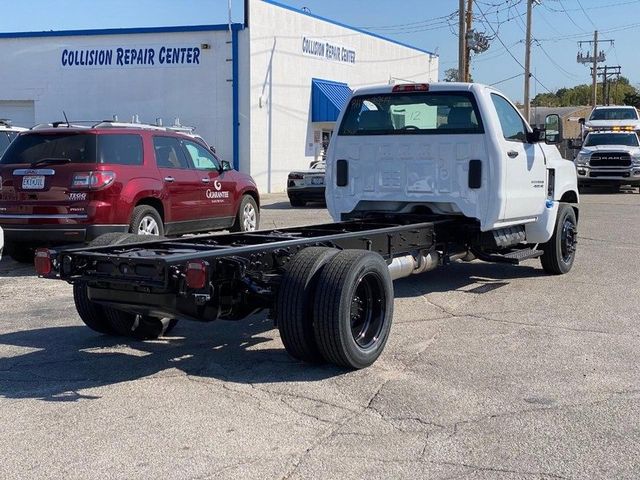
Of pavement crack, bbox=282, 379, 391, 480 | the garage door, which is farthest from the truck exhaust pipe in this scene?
the garage door

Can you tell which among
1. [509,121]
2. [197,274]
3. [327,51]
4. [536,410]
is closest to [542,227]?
[509,121]

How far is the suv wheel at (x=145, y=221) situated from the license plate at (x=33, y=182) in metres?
1.18

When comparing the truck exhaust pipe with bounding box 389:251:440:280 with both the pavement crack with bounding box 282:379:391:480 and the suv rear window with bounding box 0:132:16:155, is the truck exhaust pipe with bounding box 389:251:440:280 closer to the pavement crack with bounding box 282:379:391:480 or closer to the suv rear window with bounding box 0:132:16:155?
the pavement crack with bounding box 282:379:391:480

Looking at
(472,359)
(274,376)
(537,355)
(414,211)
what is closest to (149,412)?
(274,376)

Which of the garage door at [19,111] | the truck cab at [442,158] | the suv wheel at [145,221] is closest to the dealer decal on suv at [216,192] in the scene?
the suv wheel at [145,221]

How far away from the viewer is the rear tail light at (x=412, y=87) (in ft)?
28.2

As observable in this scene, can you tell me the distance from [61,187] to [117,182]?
67 centimetres

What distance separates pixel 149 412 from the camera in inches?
194

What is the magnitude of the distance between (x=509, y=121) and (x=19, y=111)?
2345 cm

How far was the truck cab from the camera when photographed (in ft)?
27.2

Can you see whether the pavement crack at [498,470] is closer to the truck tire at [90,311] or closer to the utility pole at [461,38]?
the truck tire at [90,311]

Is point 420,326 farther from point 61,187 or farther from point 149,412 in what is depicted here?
point 61,187

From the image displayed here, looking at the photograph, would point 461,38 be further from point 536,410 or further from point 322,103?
point 536,410

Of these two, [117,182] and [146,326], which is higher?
[117,182]
